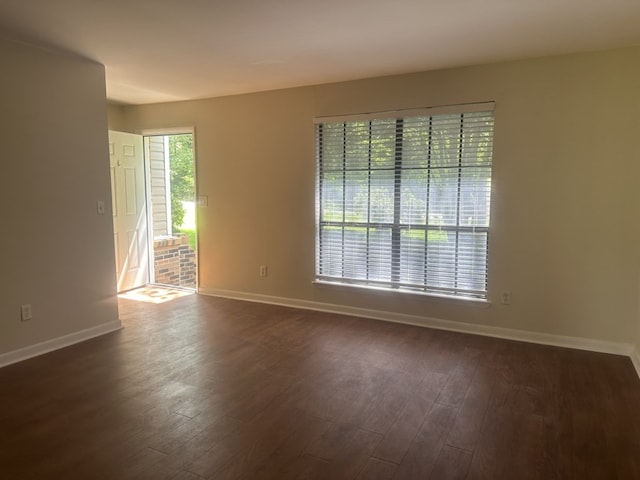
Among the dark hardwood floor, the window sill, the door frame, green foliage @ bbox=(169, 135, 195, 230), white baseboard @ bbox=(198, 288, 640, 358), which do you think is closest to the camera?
the dark hardwood floor

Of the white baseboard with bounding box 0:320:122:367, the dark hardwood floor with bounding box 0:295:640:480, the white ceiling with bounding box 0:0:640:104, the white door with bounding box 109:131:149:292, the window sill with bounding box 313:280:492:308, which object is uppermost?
the white ceiling with bounding box 0:0:640:104

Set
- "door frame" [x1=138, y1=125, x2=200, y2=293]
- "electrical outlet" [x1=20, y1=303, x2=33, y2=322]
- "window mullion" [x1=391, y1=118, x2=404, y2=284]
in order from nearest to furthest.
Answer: "electrical outlet" [x1=20, y1=303, x2=33, y2=322] < "window mullion" [x1=391, y1=118, x2=404, y2=284] < "door frame" [x1=138, y1=125, x2=200, y2=293]

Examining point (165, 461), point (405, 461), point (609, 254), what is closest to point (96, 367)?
point (165, 461)

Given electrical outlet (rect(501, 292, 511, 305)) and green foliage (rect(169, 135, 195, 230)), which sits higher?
green foliage (rect(169, 135, 195, 230))

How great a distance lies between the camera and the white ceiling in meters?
2.47

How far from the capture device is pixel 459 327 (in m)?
3.92

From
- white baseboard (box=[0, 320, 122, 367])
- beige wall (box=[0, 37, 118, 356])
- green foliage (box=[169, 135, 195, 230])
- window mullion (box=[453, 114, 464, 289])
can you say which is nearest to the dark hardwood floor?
white baseboard (box=[0, 320, 122, 367])

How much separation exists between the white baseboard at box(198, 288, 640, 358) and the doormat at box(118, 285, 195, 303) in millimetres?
751

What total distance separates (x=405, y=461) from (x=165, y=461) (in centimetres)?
118

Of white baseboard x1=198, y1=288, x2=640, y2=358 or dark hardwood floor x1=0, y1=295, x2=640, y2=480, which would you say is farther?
white baseboard x1=198, y1=288, x2=640, y2=358

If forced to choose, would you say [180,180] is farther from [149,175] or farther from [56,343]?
[56,343]

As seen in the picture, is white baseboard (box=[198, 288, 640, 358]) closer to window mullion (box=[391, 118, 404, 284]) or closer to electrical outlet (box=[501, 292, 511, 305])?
electrical outlet (box=[501, 292, 511, 305])

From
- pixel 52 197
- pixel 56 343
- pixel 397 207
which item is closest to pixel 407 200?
pixel 397 207

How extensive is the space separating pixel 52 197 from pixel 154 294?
86.9 inches
